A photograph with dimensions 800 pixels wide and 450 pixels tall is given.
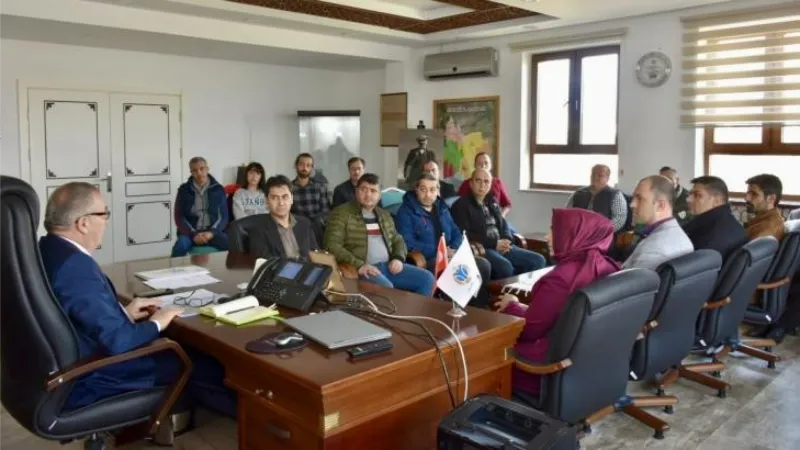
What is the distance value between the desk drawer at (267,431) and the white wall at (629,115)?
210 inches

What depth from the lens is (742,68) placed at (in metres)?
5.87

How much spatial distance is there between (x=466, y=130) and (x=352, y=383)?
21.3 feet

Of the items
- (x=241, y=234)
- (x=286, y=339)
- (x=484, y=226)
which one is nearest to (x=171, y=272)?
(x=241, y=234)

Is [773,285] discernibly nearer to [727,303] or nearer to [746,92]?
[727,303]

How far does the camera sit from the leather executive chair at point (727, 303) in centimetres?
340

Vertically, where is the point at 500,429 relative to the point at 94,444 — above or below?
above

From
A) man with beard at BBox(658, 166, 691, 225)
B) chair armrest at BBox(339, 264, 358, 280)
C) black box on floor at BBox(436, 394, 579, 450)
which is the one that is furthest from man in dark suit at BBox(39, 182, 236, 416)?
man with beard at BBox(658, 166, 691, 225)

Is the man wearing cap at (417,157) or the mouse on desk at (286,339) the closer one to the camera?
the mouse on desk at (286,339)

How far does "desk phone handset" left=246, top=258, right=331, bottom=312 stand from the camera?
2473 mm

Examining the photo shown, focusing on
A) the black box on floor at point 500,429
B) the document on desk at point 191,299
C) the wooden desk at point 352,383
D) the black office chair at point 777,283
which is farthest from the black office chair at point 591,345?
the black office chair at point 777,283

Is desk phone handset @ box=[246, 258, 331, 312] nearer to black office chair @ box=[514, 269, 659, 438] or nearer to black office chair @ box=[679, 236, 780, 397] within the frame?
black office chair @ box=[514, 269, 659, 438]

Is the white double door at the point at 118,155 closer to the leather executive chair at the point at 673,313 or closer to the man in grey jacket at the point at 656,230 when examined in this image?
the man in grey jacket at the point at 656,230

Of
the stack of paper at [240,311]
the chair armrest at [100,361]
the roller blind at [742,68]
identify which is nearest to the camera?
the chair armrest at [100,361]

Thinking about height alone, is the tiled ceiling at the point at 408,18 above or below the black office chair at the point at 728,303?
above
